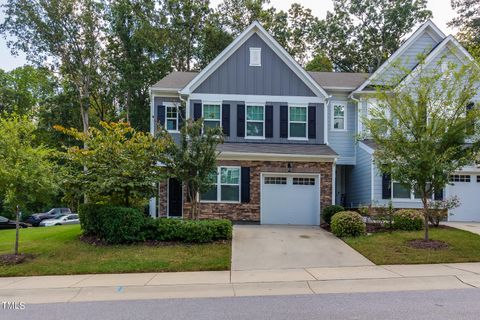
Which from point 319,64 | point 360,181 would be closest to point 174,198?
point 360,181

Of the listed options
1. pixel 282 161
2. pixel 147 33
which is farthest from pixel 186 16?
pixel 282 161

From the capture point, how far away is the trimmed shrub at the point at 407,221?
13.8 m

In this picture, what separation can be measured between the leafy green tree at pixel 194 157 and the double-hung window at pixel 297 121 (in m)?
6.03

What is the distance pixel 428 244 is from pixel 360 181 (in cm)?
680

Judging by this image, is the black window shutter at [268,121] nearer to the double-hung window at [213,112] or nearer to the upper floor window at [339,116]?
the double-hung window at [213,112]

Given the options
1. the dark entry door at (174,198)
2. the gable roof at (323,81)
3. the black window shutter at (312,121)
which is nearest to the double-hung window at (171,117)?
the gable roof at (323,81)

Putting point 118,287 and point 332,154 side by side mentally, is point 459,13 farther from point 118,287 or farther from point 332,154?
point 118,287

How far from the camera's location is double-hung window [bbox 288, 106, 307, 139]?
716 inches

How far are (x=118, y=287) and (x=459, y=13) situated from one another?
37316 millimetres

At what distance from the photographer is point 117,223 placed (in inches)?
469

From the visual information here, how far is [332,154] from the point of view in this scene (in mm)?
16562

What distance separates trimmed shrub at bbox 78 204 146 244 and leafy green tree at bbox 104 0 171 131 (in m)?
17.9

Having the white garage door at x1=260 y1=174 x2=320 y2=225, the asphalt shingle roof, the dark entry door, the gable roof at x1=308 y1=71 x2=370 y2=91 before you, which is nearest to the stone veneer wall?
the white garage door at x1=260 y1=174 x2=320 y2=225

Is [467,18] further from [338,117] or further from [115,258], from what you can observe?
[115,258]
